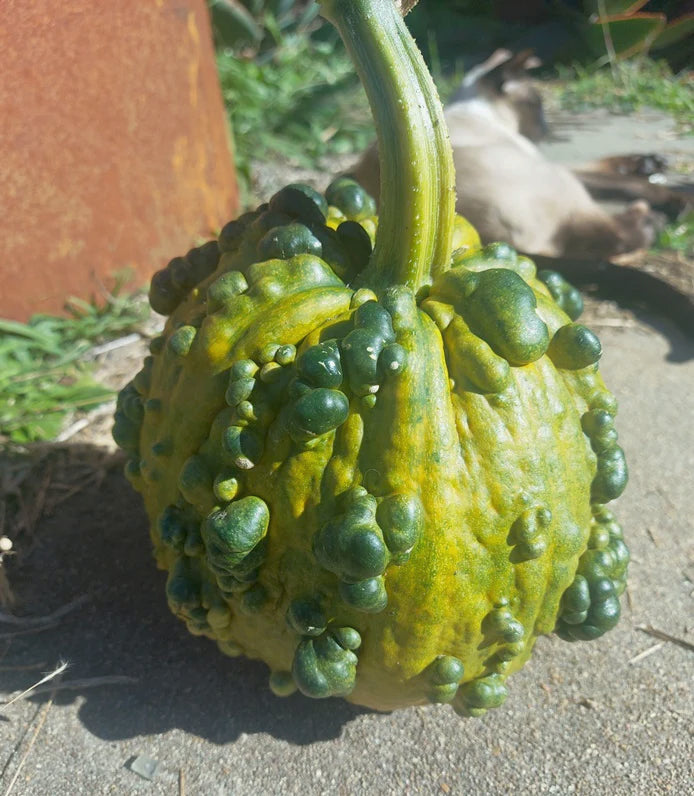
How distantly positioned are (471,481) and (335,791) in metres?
0.82

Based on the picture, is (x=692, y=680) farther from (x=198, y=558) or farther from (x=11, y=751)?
(x=11, y=751)

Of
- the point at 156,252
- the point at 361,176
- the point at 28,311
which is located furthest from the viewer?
the point at 361,176

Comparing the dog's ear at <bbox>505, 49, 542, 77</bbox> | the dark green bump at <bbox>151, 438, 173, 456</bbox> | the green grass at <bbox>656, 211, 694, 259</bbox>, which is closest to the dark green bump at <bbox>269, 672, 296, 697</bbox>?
the dark green bump at <bbox>151, 438, 173, 456</bbox>

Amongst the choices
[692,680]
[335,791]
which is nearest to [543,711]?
[692,680]

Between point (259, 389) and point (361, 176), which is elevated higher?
Result: point (259, 389)

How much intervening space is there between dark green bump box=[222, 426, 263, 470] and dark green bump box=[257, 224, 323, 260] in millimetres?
430

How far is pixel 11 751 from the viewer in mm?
1967

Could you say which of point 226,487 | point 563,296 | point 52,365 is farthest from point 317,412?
point 52,365

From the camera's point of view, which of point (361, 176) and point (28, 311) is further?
point (361, 176)

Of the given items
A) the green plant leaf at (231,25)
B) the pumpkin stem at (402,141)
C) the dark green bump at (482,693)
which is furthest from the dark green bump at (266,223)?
the green plant leaf at (231,25)

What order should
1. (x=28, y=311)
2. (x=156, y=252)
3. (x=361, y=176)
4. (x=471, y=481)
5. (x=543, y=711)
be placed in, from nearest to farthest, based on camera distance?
(x=471, y=481) → (x=543, y=711) → (x=28, y=311) → (x=156, y=252) → (x=361, y=176)

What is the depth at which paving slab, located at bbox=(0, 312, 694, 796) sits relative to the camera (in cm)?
191

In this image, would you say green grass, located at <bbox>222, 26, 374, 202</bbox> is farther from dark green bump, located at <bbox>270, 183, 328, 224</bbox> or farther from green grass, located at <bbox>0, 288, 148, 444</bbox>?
dark green bump, located at <bbox>270, 183, 328, 224</bbox>

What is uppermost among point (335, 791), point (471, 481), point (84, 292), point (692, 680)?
point (471, 481)
